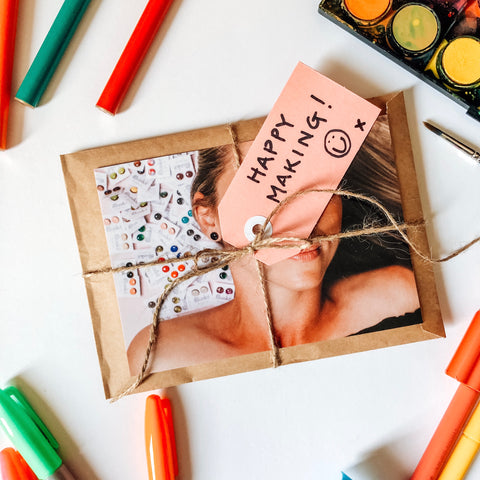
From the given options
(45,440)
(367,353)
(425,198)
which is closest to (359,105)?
(425,198)

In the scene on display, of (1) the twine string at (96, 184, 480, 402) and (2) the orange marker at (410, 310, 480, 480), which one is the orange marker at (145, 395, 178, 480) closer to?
(1) the twine string at (96, 184, 480, 402)

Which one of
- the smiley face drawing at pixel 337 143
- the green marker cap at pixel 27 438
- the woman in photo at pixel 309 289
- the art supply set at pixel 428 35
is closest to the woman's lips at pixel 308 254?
the woman in photo at pixel 309 289

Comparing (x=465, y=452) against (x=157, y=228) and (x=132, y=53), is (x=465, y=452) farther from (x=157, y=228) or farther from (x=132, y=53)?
(x=132, y=53)

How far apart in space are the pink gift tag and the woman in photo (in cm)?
2

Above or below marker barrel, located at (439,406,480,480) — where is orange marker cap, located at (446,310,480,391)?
above

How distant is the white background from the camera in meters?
0.53

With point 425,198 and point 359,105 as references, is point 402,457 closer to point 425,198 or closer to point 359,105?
point 425,198

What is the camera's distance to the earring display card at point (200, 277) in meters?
0.51

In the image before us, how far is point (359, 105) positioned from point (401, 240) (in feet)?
0.52

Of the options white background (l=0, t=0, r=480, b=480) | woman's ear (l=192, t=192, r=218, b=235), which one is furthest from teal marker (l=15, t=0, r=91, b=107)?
woman's ear (l=192, t=192, r=218, b=235)

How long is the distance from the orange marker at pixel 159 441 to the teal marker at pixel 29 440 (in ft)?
0.33

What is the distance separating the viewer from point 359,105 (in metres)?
0.49

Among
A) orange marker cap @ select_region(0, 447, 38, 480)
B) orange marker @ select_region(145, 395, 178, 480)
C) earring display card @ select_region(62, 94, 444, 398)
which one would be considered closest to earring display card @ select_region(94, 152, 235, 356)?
earring display card @ select_region(62, 94, 444, 398)

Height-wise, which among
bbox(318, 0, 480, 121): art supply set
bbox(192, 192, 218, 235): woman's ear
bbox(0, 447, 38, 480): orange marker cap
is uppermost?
bbox(318, 0, 480, 121): art supply set
